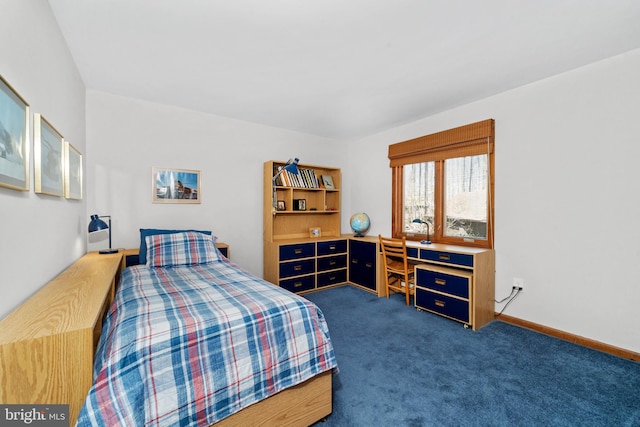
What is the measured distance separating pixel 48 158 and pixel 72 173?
2.16 feet

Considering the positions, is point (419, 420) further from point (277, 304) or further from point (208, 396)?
point (208, 396)

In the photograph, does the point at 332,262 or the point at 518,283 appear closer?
the point at 518,283

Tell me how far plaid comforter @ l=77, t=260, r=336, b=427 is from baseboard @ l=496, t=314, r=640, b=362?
231 centimetres

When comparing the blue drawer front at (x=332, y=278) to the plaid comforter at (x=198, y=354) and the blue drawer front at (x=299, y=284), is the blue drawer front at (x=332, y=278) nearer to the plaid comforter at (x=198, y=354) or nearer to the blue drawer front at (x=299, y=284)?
the blue drawer front at (x=299, y=284)

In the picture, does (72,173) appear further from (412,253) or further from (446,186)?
(446,186)

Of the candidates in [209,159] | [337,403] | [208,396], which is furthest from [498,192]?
[209,159]

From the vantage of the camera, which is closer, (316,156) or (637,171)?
(637,171)

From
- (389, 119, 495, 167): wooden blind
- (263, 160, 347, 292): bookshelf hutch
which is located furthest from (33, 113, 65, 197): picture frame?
(389, 119, 495, 167): wooden blind

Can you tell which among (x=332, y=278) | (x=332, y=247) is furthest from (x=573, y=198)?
(x=332, y=278)

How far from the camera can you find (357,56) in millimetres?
2227

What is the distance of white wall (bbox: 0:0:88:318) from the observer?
1199mm

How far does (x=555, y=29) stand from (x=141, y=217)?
13.4ft

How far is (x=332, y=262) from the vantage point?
13.5ft

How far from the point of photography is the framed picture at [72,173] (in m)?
2.02
